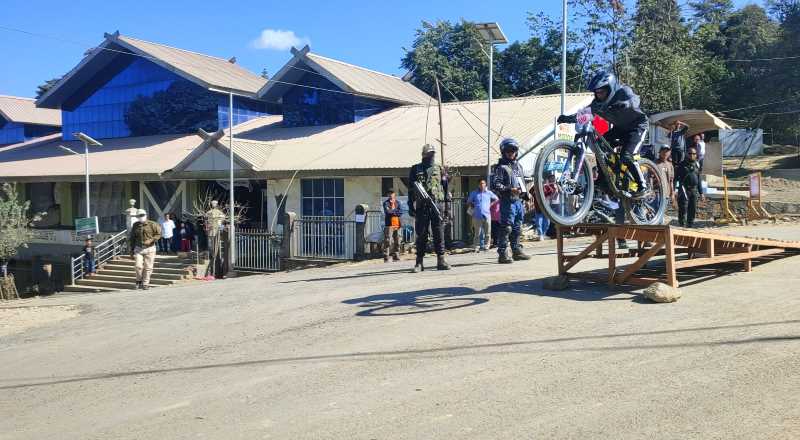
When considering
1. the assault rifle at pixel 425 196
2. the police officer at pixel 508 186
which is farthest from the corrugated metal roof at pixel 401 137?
the assault rifle at pixel 425 196

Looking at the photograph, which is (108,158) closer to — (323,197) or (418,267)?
(323,197)

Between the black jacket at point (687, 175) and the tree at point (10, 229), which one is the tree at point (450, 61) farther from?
the black jacket at point (687, 175)

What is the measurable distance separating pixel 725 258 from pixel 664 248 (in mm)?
816

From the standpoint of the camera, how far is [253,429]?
5.10 m

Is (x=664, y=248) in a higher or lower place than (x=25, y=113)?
lower

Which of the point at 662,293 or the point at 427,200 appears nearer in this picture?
the point at 662,293

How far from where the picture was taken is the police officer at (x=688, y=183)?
14133 mm

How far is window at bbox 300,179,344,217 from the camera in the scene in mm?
22406

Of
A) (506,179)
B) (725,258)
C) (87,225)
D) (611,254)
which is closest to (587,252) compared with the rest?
(611,254)

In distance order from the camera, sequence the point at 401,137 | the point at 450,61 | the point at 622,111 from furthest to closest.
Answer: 1. the point at 450,61
2. the point at 401,137
3. the point at 622,111

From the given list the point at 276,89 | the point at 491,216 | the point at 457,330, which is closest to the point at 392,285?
the point at 457,330

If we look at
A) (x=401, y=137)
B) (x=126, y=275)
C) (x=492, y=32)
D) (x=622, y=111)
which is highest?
(x=492, y=32)

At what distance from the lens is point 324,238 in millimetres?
20328

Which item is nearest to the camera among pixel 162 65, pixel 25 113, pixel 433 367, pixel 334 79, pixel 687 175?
pixel 433 367
